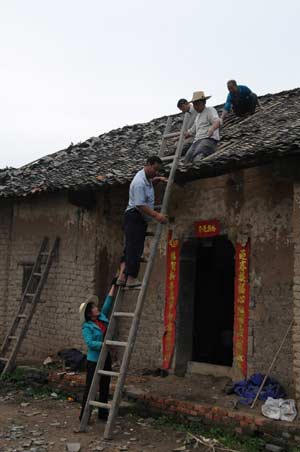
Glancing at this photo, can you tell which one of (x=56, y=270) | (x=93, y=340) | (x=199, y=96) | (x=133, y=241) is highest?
(x=199, y=96)

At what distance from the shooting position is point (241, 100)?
29.7ft

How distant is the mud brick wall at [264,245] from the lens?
629 cm

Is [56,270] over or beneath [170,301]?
over

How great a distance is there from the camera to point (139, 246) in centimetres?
582

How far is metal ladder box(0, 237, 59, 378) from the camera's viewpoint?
8.39m

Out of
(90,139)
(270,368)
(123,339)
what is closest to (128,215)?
(270,368)

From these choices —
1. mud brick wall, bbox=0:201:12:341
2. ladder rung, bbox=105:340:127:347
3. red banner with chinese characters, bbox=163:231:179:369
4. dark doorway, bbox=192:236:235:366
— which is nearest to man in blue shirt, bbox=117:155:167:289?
ladder rung, bbox=105:340:127:347

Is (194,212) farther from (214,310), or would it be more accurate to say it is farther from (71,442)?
(71,442)

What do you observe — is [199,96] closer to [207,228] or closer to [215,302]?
[207,228]

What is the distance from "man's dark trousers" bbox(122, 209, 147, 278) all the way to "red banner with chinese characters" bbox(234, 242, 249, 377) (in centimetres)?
160

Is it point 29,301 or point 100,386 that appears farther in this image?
point 29,301

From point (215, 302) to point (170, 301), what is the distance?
81.5 inches

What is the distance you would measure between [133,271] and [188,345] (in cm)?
231

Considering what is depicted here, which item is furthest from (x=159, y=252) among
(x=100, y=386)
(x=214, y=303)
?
(x=100, y=386)
